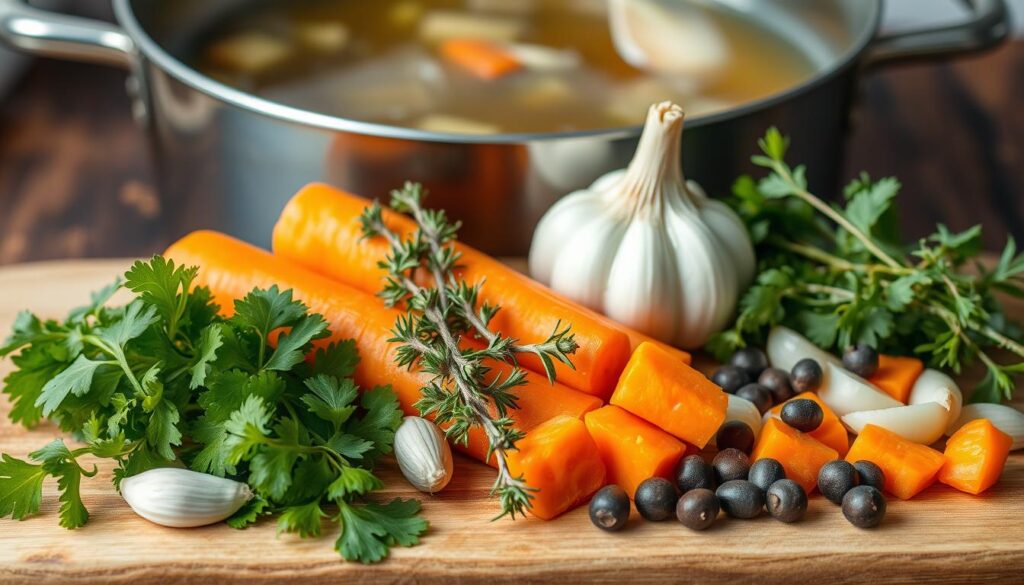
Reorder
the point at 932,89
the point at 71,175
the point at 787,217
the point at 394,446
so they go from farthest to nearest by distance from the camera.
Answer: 1. the point at 932,89
2. the point at 71,175
3. the point at 787,217
4. the point at 394,446

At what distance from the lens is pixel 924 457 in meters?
1.39

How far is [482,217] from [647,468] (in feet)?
2.03

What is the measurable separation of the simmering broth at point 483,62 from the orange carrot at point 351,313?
515mm

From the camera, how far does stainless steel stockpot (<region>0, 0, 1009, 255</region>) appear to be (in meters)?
1.75

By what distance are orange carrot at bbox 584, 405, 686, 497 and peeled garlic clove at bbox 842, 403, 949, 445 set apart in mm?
261

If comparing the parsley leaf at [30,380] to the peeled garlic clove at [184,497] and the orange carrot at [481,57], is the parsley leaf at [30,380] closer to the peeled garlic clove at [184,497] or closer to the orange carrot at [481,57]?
the peeled garlic clove at [184,497]

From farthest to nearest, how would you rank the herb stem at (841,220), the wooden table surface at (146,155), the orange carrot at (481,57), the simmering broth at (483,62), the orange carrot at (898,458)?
the wooden table surface at (146,155) → the orange carrot at (481,57) → the simmering broth at (483,62) → the herb stem at (841,220) → the orange carrot at (898,458)

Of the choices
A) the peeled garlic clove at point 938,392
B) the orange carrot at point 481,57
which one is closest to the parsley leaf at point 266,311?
the peeled garlic clove at point 938,392

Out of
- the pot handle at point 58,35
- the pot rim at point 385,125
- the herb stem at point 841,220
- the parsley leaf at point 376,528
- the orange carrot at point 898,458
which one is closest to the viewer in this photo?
the parsley leaf at point 376,528

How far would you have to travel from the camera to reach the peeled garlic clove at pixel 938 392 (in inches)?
58.4

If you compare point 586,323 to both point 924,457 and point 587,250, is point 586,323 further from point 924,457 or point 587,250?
point 924,457

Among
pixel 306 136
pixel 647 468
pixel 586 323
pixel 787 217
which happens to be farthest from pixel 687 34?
pixel 647 468

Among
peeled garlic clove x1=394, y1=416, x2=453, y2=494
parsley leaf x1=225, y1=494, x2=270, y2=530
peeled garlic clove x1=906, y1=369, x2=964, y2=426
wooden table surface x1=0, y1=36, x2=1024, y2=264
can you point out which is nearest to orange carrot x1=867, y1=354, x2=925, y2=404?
peeled garlic clove x1=906, y1=369, x2=964, y2=426

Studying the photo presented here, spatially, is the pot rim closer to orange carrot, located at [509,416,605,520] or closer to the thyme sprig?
the thyme sprig
